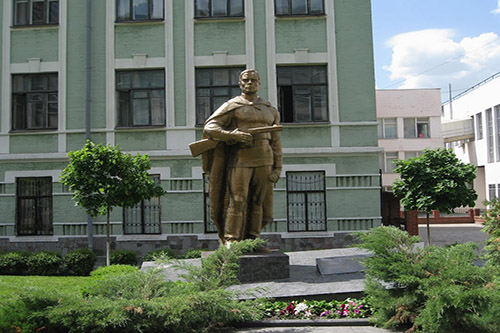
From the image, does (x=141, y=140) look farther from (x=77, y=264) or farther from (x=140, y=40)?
(x=77, y=264)

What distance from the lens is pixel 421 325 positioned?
17.9 ft

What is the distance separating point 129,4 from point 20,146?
6257mm

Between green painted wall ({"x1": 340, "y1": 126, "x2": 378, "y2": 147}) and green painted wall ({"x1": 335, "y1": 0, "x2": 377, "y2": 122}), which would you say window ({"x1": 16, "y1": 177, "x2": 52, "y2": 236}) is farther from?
green painted wall ({"x1": 335, "y1": 0, "x2": 377, "y2": 122})

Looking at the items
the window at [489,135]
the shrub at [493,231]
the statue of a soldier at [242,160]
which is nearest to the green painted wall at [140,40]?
the statue of a soldier at [242,160]

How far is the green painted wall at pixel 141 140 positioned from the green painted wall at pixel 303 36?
5046 mm

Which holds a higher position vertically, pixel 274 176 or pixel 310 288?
pixel 274 176

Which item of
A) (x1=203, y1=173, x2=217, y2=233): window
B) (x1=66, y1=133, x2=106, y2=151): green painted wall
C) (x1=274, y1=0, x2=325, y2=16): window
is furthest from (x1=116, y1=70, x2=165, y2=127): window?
(x1=274, y1=0, x2=325, y2=16): window

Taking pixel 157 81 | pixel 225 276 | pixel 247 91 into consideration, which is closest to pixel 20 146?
pixel 157 81

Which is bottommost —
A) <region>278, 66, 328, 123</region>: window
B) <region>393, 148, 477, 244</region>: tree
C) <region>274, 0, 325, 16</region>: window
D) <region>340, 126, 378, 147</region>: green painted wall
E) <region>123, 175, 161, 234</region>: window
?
<region>123, 175, 161, 234</region>: window

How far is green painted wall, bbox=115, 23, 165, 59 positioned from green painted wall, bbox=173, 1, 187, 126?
0.50 m

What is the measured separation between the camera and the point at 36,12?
18297 millimetres

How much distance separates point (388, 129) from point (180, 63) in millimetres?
26263

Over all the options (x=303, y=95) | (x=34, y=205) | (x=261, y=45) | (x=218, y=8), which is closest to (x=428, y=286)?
(x=303, y=95)

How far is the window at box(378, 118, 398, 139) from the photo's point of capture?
3994 cm
